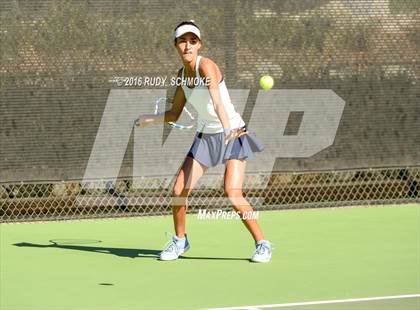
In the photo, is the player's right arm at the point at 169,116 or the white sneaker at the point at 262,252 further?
the player's right arm at the point at 169,116

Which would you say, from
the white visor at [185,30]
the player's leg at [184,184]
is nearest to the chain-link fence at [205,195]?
the player's leg at [184,184]

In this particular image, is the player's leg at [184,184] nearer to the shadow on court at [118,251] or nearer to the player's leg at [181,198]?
the player's leg at [181,198]

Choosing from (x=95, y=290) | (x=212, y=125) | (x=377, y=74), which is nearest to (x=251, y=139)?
(x=212, y=125)

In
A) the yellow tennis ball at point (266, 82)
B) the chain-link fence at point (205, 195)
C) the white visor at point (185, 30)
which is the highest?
the yellow tennis ball at point (266, 82)

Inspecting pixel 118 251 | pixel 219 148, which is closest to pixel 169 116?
pixel 219 148

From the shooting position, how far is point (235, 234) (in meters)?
10.5

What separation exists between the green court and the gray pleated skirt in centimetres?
85

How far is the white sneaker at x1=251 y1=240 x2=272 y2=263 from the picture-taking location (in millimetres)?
8703

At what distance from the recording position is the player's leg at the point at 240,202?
8609 mm

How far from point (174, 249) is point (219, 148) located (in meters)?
0.91

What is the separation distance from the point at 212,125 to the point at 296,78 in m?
3.34

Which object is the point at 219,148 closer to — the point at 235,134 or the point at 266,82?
the point at 235,134

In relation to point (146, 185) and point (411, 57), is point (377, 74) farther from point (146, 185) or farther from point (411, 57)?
point (146, 185)

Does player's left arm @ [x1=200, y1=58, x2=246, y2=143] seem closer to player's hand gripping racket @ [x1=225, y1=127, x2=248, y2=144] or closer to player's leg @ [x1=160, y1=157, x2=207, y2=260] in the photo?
player's hand gripping racket @ [x1=225, y1=127, x2=248, y2=144]
